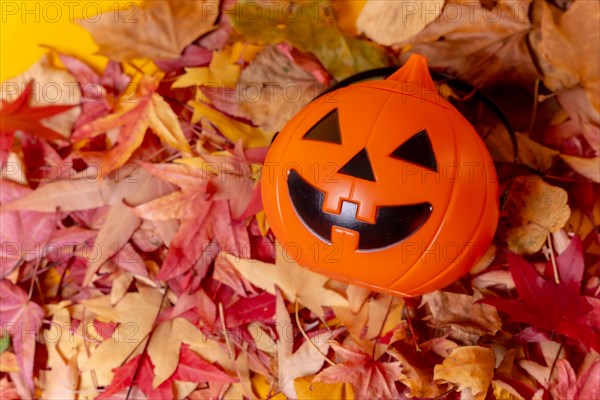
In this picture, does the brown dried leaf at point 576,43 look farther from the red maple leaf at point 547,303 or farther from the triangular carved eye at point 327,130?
the triangular carved eye at point 327,130

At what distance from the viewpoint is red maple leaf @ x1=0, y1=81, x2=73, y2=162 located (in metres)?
1.03

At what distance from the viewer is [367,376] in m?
0.89

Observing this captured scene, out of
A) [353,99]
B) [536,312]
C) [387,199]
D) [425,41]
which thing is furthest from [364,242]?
[425,41]

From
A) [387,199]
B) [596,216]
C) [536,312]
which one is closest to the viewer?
[387,199]

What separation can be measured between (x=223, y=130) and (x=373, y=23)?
331 millimetres

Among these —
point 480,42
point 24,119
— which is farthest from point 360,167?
point 24,119

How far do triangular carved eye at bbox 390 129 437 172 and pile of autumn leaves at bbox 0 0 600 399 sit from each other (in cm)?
26

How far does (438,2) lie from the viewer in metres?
0.97

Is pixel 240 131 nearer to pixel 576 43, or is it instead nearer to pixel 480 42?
pixel 480 42

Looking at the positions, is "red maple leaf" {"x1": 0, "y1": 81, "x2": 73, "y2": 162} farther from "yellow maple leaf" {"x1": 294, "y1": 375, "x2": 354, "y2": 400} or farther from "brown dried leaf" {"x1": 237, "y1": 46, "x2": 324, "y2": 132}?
"yellow maple leaf" {"x1": 294, "y1": 375, "x2": 354, "y2": 400}

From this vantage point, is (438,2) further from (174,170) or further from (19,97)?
(19,97)

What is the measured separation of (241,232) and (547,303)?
1.68 feet

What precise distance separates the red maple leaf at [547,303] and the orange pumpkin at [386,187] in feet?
0.40

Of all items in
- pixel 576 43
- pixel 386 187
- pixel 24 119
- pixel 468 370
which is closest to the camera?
pixel 386 187
